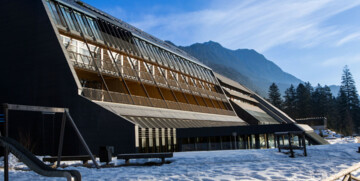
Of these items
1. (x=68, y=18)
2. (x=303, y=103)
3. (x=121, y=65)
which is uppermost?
(x=68, y=18)

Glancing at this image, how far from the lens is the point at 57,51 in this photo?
→ 27844 millimetres

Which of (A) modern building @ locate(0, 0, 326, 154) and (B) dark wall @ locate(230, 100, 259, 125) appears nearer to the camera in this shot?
(A) modern building @ locate(0, 0, 326, 154)

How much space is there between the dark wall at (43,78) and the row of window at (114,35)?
2.26 m

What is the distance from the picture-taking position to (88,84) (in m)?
34.1

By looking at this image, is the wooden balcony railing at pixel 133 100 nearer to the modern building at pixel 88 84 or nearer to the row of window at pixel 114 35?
the modern building at pixel 88 84

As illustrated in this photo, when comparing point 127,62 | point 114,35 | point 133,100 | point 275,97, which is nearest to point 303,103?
point 275,97

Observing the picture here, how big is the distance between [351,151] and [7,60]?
90.9 feet

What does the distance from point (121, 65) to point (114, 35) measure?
4.06 meters

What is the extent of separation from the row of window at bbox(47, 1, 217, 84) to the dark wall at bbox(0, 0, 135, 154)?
226cm

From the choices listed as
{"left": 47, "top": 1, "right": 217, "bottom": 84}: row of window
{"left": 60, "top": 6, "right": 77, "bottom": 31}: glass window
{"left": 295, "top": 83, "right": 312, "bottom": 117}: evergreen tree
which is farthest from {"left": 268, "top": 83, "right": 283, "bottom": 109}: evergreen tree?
{"left": 60, "top": 6, "right": 77, "bottom": 31}: glass window

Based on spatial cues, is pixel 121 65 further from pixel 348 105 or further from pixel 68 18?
pixel 348 105

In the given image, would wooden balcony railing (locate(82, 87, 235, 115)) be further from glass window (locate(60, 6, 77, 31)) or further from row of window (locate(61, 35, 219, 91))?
glass window (locate(60, 6, 77, 31))

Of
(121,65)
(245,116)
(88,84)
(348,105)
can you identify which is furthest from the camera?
(348,105)

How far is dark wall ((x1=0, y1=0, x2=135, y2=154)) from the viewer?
2631 cm
